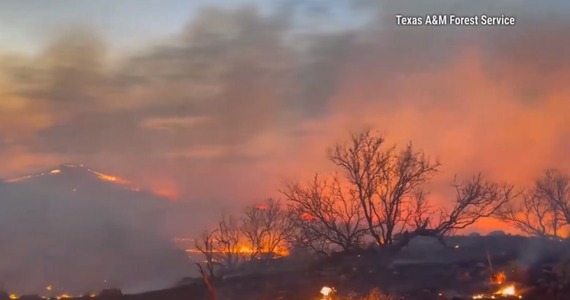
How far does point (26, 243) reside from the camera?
48.9 meters

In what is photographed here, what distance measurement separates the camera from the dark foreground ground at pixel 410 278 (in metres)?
20.7

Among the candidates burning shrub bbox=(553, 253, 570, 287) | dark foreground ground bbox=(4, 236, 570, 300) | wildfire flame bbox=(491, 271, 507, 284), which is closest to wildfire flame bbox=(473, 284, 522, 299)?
dark foreground ground bbox=(4, 236, 570, 300)

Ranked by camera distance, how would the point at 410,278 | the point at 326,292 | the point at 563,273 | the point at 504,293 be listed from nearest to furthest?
the point at 326,292 → the point at 504,293 → the point at 563,273 → the point at 410,278

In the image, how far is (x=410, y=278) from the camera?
934 inches

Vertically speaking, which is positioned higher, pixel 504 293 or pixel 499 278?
pixel 499 278

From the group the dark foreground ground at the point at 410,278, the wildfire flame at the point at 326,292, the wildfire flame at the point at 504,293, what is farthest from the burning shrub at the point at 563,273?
the wildfire flame at the point at 326,292

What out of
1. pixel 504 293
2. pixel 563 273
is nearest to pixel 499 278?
pixel 504 293

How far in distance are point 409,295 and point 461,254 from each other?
8.69 metres

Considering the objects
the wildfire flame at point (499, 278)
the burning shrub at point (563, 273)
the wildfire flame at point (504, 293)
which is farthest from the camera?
the wildfire flame at point (499, 278)

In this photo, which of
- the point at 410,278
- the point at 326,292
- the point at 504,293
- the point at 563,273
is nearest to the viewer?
the point at 326,292

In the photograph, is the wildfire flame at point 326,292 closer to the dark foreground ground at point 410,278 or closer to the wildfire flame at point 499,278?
the dark foreground ground at point 410,278

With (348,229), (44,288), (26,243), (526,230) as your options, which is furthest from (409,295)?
(26,243)

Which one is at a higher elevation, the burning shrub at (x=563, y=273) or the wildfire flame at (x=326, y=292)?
the burning shrub at (x=563, y=273)

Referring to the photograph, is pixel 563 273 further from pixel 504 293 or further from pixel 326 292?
pixel 326 292
